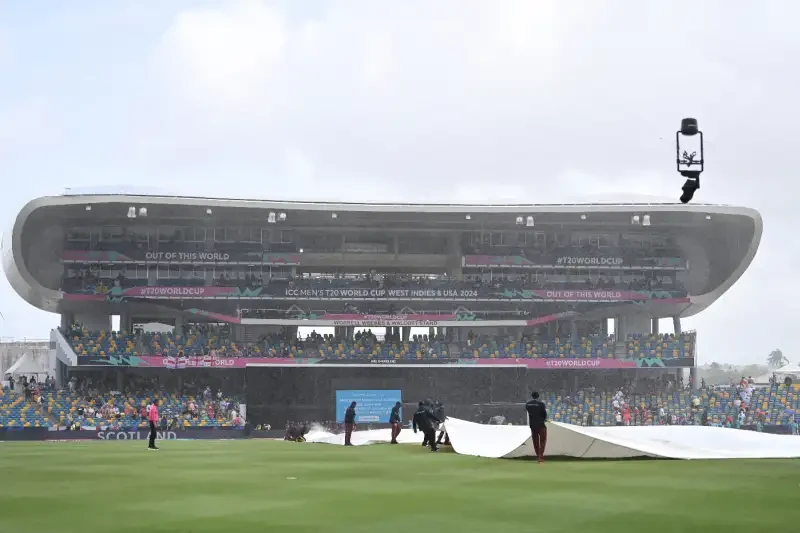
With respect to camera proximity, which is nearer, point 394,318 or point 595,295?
point 394,318

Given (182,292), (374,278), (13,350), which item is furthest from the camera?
(13,350)

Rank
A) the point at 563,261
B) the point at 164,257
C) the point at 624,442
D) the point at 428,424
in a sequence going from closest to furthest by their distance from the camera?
1. the point at 624,442
2. the point at 428,424
3. the point at 164,257
4. the point at 563,261

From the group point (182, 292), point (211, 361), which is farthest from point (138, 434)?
point (182, 292)

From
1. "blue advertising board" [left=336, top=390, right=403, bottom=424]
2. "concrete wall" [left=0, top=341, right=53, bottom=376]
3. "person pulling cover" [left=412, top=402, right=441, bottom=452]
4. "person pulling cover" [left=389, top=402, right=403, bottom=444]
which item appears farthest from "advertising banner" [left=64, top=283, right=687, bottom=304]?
"concrete wall" [left=0, top=341, right=53, bottom=376]

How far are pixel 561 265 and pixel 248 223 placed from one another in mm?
20801

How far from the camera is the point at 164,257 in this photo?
66.4 metres

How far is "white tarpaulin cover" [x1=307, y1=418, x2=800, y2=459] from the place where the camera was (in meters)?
23.3

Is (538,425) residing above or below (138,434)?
above

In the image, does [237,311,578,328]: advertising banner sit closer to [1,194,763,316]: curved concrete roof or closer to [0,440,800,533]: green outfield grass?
[1,194,763,316]: curved concrete roof

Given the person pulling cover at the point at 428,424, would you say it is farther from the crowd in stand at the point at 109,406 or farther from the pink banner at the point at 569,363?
the pink banner at the point at 569,363

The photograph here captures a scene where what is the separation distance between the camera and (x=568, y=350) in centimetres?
6562

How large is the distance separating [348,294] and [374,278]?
7.63 feet

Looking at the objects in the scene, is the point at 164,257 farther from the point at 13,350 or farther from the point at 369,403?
the point at 13,350

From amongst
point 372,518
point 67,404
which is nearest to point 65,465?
point 372,518
